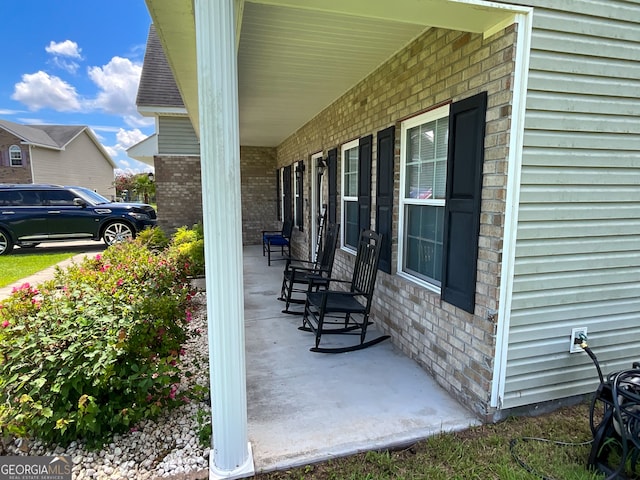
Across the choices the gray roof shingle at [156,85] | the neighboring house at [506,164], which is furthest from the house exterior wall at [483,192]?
the gray roof shingle at [156,85]

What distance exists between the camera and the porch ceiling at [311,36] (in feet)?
6.15

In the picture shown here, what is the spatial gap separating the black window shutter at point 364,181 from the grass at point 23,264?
575 cm

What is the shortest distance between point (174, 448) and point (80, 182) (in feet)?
88.8

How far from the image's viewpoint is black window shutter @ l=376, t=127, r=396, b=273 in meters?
3.31

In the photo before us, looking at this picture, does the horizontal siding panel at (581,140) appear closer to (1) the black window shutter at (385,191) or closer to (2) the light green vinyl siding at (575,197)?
(2) the light green vinyl siding at (575,197)

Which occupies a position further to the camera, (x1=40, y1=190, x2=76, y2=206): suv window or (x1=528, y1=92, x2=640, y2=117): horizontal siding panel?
(x1=40, y1=190, x2=76, y2=206): suv window

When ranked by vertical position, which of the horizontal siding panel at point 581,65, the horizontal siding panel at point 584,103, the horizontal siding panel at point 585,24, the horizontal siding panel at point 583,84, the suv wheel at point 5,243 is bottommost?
the suv wheel at point 5,243

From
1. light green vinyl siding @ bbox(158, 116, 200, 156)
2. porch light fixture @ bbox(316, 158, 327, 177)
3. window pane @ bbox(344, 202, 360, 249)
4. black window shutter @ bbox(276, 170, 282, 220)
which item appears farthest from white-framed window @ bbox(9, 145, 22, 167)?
window pane @ bbox(344, 202, 360, 249)

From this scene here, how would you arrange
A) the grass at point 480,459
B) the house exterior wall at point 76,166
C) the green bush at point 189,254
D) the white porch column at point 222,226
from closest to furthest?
1. the white porch column at point 222,226
2. the grass at point 480,459
3. the green bush at point 189,254
4. the house exterior wall at point 76,166

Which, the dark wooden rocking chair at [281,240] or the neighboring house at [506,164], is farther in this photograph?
the dark wooden rocking chair at [281,240]

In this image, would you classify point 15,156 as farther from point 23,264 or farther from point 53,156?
point 23,264

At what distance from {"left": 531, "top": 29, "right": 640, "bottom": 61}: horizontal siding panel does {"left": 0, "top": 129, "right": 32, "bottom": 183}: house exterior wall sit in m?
23.3

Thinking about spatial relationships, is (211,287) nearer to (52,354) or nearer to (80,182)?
(52,354)

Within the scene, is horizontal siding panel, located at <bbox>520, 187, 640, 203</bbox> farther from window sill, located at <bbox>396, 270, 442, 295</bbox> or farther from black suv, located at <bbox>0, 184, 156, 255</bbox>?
black suv, located at <bbox>0, 184, 156, 255</bbox>
